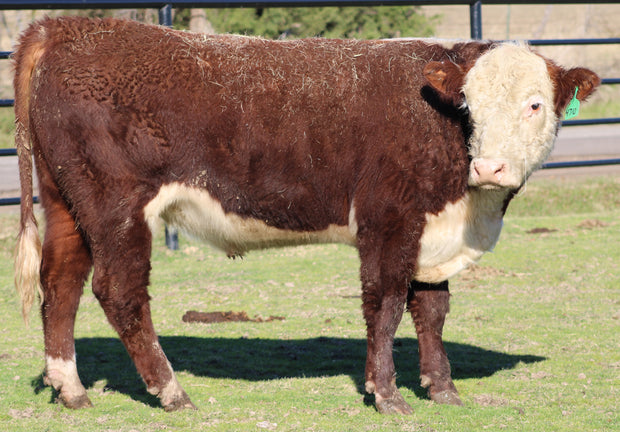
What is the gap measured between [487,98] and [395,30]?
14398mm

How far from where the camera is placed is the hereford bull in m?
4.44

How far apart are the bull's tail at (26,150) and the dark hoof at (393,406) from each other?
1.99 meters

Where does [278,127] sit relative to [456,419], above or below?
above

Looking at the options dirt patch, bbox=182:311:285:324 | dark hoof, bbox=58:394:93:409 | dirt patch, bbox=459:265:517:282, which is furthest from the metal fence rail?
dark hoof, bbox=58:394:93:409

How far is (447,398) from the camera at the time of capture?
15.4ft

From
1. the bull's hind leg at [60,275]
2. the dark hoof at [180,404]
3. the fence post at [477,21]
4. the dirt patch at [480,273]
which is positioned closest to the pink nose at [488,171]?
the dark hoof at [180,404]

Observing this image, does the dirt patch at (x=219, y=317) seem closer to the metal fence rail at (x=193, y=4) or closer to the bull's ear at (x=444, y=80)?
the metal fence rail at (x=193, y=4)

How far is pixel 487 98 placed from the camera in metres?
Result: 4.41

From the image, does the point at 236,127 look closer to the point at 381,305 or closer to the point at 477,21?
the point at 381,305

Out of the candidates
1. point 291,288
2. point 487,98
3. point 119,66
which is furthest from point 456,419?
point 291,288

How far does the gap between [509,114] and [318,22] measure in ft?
44.2

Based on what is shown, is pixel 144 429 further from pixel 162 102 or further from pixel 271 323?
pixel 271 323

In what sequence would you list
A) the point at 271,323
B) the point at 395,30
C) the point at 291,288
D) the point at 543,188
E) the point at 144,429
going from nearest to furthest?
the point at 144,429 → the point at 271,323 → the point at 291,288 → the point at 543,188 → the point at 395,30

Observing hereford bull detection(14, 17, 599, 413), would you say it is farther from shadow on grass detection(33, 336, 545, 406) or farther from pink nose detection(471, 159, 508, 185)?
shadow on grass detection(33, 336, 545, 406)
